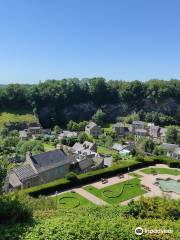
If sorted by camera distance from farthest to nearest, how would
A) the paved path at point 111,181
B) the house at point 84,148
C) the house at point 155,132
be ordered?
the house at point 155,132
the house at point 84,148
the paved path at point 111,181

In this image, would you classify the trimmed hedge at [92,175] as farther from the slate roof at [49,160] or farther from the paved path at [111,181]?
the slate roof at [49,160]

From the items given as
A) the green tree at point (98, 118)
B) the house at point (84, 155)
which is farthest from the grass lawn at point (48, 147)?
the green tree at point (98, 118)

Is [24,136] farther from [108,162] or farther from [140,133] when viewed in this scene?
[140,133]

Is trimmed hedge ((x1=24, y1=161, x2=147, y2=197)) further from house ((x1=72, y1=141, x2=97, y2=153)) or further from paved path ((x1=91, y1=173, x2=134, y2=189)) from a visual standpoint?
house ((x1=72, y1=141, x2=97, y2=153))

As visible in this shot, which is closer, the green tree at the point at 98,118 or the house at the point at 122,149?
the house at the point at 122,149

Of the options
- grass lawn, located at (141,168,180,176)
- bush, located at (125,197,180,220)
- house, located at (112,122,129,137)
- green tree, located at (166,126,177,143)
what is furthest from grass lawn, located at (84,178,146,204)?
house, located at (112,122,129,137)
